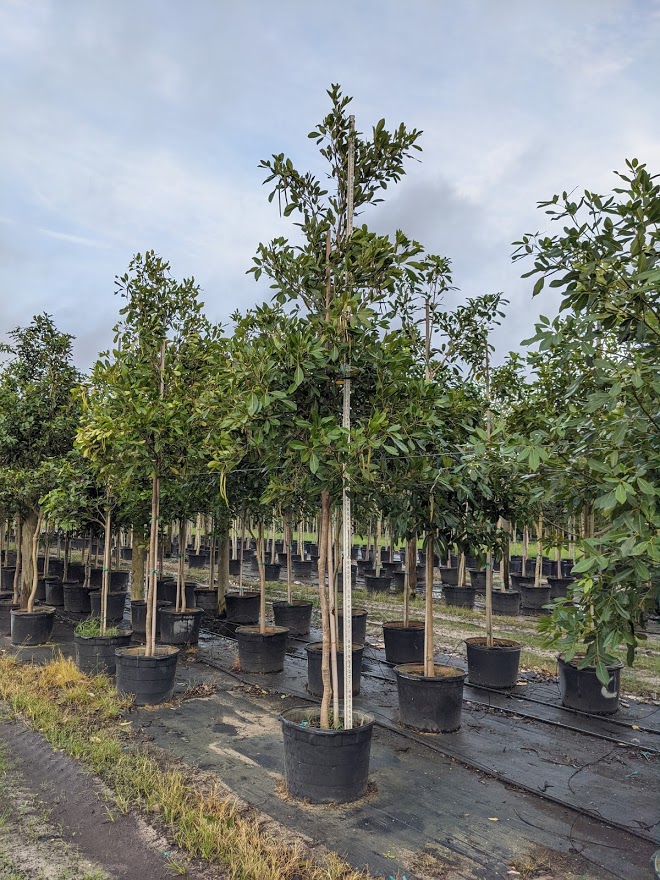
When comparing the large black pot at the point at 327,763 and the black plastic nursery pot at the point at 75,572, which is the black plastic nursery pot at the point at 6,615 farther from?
the large black pot at the point at 327,763

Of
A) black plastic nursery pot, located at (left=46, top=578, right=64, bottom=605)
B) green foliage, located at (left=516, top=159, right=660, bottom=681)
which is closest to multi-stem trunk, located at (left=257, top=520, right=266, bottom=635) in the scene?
green foliage, located at (left=516, top=159, right=660, bottom=681)

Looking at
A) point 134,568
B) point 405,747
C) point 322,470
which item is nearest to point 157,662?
point 405,747

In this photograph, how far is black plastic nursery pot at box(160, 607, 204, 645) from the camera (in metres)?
8.90

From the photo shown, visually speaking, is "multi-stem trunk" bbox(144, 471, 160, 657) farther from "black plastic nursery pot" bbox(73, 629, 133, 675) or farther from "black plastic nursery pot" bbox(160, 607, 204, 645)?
"black plastic nursery pot" bbox(160, 607, 204, 645)

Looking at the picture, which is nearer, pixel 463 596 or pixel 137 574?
pixel 137 574

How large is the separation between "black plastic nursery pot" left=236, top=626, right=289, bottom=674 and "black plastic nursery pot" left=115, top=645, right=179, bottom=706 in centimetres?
138

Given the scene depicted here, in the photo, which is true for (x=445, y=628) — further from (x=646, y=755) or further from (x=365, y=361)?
(x=365, y=361)

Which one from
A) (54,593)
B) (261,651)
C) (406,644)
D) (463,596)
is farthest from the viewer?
(463,596)

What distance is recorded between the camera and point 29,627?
8.79m

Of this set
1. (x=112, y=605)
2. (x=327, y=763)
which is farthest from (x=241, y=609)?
(x=327, y=763)

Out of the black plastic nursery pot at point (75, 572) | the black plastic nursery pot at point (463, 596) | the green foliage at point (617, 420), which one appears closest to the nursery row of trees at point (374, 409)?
the green foliage at point (617, 420)

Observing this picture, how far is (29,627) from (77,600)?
3216 mm

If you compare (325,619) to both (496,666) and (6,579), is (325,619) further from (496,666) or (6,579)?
(6,579)

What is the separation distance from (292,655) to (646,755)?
469 centimetres
